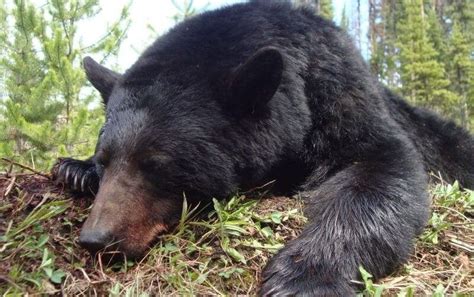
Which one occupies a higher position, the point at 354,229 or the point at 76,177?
the point at 76,177

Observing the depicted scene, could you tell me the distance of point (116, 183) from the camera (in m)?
2.28

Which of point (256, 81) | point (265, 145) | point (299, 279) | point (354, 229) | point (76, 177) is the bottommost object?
point (299, 279)

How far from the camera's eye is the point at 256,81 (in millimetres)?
2598

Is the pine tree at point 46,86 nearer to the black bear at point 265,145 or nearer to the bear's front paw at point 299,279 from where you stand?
the black bear at point 265,145

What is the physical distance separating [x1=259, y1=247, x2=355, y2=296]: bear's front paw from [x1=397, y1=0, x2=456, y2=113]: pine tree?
27713mm

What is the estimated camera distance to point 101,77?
3.10 m

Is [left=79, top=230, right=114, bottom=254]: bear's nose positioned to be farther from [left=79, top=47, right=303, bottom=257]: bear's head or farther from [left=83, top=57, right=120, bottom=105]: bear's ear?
[left=83, top=57, right=120, bottom=105]: bear's ear

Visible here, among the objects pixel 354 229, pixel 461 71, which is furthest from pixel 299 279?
pixel 461 71

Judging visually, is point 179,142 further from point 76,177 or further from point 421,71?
point 421,71

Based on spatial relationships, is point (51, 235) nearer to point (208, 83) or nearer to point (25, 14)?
point (208, 83)

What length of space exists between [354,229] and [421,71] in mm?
28087

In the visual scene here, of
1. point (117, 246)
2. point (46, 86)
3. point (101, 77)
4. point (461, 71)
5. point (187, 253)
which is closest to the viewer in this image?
point (117, 246)

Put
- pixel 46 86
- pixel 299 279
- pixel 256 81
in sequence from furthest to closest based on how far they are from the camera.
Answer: pixel 46 86, pixel 256 81, pixel 299 279

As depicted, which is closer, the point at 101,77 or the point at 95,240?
the point at 95,240
